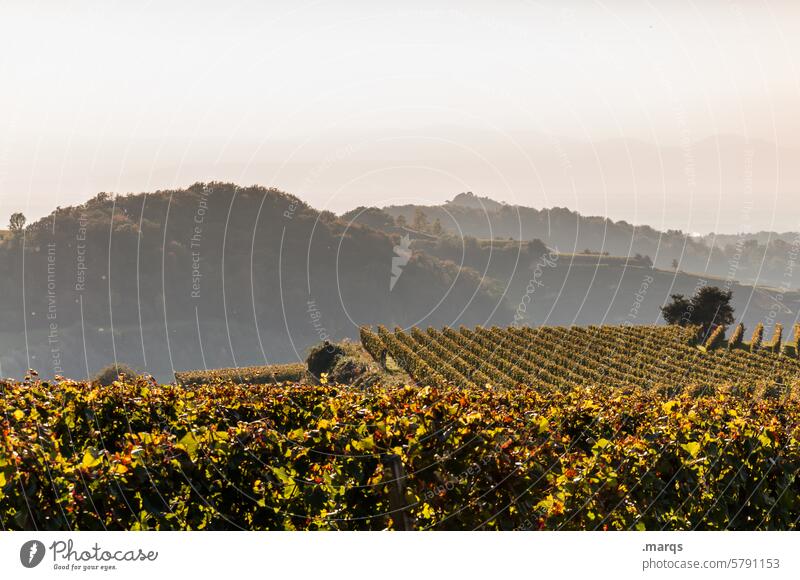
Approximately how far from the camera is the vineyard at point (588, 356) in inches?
1706

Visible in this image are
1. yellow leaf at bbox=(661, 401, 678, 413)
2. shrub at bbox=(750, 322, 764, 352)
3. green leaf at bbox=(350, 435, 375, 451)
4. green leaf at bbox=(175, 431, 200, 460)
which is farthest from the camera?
shrub at bbox=(750, 322, 764, 352)

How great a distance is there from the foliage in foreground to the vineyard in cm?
2755

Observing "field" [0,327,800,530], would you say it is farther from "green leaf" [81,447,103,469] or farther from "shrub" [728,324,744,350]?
Answer: "shrub" [728,324,744,350]

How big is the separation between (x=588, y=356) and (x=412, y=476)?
40324 mm

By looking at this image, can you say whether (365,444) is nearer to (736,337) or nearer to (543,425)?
(543,425)

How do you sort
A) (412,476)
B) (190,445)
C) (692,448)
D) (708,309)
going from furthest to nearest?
(708,309) < (692,448) < (190,445) < (412,476)

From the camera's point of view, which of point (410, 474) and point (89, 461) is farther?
point (410, 474)

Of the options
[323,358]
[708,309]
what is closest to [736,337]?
[708,309]

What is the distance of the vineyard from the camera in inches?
1706

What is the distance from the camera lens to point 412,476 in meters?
10.6

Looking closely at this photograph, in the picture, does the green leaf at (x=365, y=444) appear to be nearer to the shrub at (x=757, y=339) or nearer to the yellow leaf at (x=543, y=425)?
the yellow leaf at (x=543, y=425)

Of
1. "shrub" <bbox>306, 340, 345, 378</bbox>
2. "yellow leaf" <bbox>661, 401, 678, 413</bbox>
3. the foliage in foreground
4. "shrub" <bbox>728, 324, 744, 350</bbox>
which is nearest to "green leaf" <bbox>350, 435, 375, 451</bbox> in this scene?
the foliage in foreground

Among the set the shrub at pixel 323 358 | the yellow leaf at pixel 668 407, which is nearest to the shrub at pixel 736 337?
the shrub at pixel 323 358
